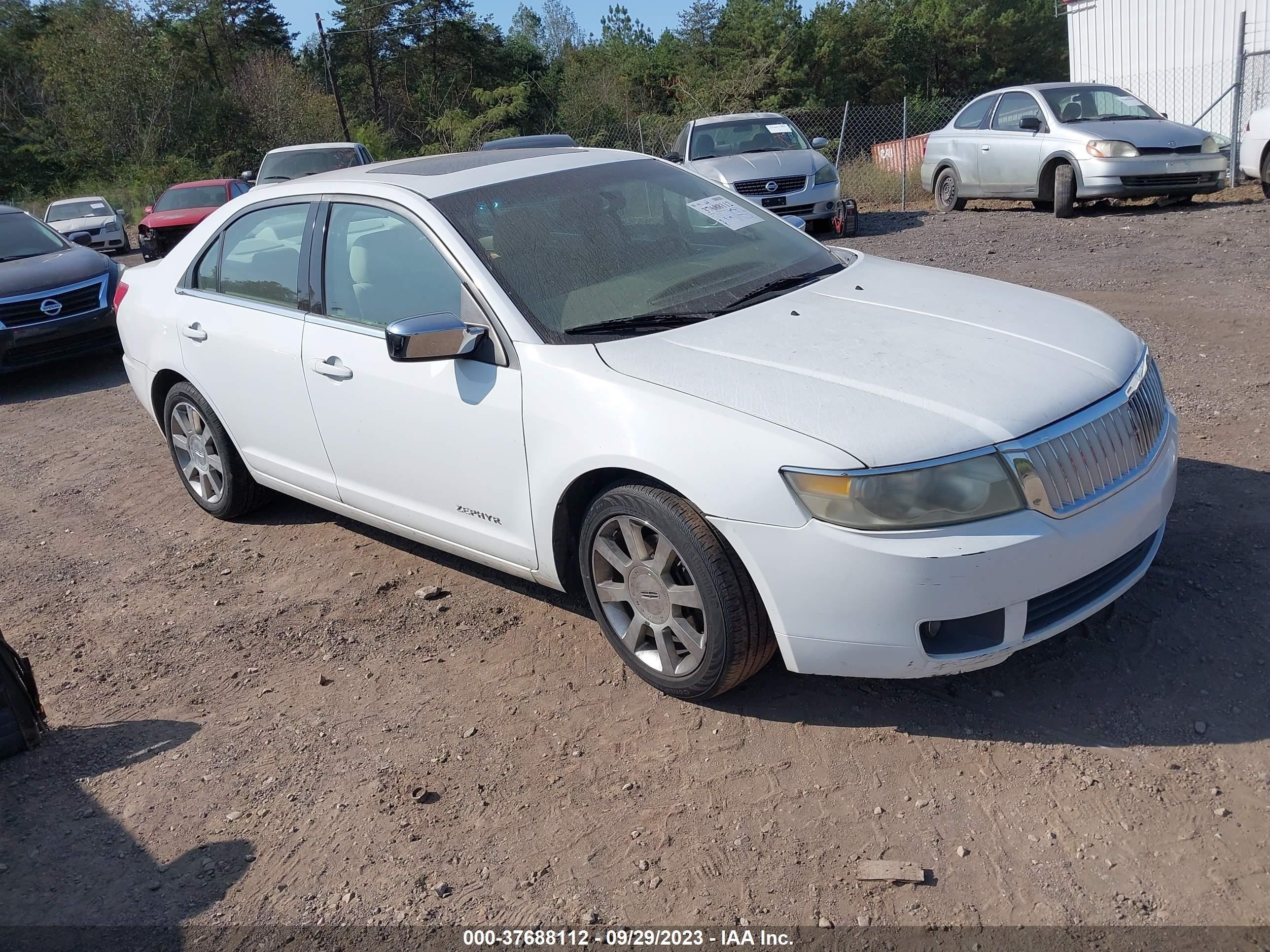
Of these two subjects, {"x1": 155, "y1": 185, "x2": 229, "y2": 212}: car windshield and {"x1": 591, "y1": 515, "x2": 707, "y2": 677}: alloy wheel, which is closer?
{"x1": 591, "y1": 515, "x2": 707, "y2": 677}: alloy wheel

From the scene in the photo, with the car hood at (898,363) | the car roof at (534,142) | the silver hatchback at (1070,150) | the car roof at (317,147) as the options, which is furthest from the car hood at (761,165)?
the car hood at (898,363)

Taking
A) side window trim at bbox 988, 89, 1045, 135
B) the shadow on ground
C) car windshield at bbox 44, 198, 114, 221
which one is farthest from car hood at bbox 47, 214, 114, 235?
the shadow on ground

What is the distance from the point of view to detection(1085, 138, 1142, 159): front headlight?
40.2 feet

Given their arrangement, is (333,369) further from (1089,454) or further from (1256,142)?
(1256,142)

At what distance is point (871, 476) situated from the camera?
2.84 meters

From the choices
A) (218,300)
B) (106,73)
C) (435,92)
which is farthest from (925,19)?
(218,300)

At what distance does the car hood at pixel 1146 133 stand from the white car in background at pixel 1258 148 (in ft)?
1.52

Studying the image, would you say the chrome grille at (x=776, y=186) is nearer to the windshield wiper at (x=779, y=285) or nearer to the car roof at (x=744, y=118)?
the car roof at (x=744, y=118)

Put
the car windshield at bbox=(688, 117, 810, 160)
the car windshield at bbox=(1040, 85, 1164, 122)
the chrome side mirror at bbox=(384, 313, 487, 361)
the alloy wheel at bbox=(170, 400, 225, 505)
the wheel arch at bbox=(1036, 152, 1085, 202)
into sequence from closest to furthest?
the chrome side mirror at bbox=(384, 313, 487, 361) → the alloy wheel at bbox=(170, 400, 225, 505) → the wheel arch at bbox=(1036, 152, 1085, 202) → the car windshield at bbox=(1040, 85, 1164, 122) → the car windshield at bbox=(688, 117, 810, 160)

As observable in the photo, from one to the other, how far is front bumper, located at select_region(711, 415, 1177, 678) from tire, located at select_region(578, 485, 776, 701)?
86 millimetres

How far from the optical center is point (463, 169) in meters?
4.32

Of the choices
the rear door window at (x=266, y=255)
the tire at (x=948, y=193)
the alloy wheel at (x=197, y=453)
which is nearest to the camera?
the rear door window at (x=266, y=255)

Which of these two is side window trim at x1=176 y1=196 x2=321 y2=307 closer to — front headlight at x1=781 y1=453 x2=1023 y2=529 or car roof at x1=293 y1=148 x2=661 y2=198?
car roof at x1=293 y1=148 x2=661 y2=198

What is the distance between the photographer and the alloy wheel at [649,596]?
3260 millimetres
